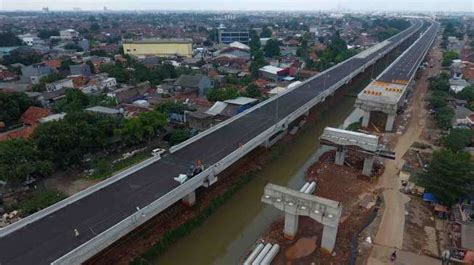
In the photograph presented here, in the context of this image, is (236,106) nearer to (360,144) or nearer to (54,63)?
(360,144)

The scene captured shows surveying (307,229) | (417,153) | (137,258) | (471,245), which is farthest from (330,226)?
(417,153)

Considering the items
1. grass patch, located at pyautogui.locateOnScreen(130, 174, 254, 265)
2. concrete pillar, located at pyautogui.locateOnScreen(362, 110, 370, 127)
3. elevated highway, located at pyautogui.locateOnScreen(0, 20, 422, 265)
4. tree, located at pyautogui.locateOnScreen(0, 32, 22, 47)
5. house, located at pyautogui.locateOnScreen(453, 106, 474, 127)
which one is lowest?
grass patch, located at pyautogui.locateOnScreen(130, 174, 254, 265)

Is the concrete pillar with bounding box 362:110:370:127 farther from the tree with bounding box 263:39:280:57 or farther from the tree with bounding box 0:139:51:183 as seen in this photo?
the tree with bounding box 263:39:280:57

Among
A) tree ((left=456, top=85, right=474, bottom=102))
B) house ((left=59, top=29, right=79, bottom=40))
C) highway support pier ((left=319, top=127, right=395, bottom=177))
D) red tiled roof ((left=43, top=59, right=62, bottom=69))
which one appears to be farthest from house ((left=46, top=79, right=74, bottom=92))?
house ((left=59, top=29, right=79, bottom=40))

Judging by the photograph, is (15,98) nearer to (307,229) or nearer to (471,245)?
(307,229)

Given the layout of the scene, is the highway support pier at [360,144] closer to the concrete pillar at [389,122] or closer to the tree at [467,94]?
the concrete pillar at [389,122]

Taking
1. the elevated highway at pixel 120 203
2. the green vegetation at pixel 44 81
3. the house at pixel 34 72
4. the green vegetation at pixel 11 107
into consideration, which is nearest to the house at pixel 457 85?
the elevated highway at pixel 120 203
